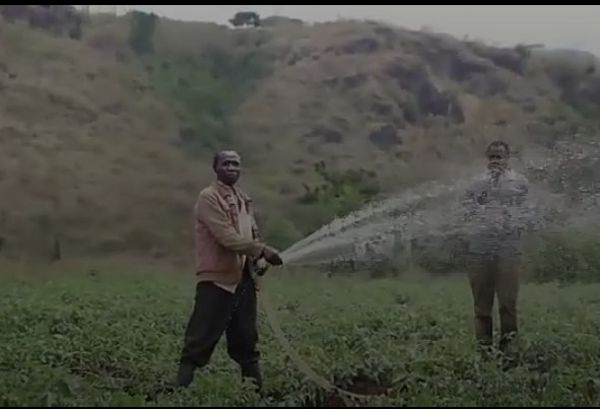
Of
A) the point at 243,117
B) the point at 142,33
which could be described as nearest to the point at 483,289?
the point at 243,117

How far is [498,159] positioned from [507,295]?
804 millimetres

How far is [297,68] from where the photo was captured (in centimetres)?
1838

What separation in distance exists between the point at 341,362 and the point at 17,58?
12.4m

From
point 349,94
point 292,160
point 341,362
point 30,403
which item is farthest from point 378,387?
point 349,94

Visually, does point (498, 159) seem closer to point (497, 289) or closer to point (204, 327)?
point (497, 289)

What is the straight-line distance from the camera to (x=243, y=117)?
16.5 metres

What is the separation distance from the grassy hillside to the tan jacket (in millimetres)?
5817

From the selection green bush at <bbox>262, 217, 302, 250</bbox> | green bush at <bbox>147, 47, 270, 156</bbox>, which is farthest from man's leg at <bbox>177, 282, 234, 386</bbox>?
green bush at <bbox>147, 47, 270, 156</bbox>

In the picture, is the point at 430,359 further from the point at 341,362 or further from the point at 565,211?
the point at 565,211

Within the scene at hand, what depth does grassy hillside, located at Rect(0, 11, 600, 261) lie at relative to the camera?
523 inches

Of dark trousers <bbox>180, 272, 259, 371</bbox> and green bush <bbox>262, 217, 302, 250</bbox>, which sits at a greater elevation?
green bush <bbox>262, 217, 302, 250</bbox>

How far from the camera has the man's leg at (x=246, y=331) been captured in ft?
18.4

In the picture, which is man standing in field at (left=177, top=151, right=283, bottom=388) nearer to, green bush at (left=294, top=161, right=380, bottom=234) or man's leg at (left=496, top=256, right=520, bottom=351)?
man's leg at (left=496, top=256, right=520, bottom=351)

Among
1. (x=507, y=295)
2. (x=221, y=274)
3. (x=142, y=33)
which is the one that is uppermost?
(x=142, y=33)
